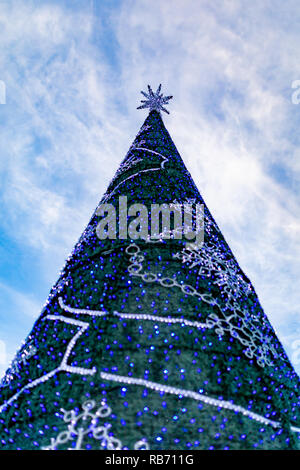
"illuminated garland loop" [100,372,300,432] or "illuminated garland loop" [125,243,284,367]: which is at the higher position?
"illuminated garland loop" [125,243,284,367]

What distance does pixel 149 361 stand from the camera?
4.75ft

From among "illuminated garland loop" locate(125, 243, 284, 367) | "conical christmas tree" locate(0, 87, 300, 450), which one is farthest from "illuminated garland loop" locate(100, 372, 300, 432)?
"illuminated garland loop" locate(125, 243, 284, 367)

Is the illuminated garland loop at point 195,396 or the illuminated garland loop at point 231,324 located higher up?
the illuminated garland loop at point 231,324

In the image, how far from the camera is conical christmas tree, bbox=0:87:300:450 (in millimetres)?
1284

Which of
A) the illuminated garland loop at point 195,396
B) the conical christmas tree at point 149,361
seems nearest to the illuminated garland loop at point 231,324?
the conical christmas tree at point 149,361

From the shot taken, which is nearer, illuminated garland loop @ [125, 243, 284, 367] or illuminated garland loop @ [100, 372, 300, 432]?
illuminated garland loop @ [100, 372, 300, 432]

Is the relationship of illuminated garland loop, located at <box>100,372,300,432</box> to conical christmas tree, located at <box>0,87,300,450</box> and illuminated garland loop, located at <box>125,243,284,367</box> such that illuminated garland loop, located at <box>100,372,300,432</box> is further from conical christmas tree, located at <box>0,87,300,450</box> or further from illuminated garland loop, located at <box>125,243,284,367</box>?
illuminated garland loop, located at <box>125,243,284,367</box>

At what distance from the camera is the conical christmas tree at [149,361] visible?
1284 millimetres

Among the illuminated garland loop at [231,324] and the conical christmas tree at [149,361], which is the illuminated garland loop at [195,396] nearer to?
the conical christmas tree at [149,361]

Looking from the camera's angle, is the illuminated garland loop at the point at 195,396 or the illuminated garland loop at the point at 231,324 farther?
the illuminated garland loop at the point at 231,324

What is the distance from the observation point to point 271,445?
4.26ft

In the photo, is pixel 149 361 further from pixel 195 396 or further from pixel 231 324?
pixel 231 324

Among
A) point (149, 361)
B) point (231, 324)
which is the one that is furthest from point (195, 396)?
point (231, 324)
